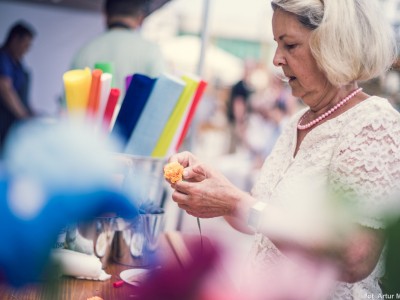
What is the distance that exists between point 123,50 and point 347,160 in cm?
176

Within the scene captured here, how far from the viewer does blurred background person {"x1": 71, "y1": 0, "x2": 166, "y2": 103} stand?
2670 mm

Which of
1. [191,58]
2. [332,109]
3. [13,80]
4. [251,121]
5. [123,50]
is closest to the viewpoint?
[332,109]

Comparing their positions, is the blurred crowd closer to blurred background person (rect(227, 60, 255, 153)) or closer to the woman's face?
blurred background person (rect(227, 60, 255, 153))

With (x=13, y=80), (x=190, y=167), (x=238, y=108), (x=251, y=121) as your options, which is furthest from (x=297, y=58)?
(x=238, y=108)

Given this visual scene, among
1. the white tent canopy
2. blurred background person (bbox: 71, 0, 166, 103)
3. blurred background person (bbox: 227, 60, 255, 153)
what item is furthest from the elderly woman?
the white tent canopy

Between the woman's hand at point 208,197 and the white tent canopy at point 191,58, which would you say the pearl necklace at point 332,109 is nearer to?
the woman's hand at point 208,197

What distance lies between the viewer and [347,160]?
3.86 feet

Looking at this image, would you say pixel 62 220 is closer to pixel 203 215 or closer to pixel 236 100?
pixel 203 215

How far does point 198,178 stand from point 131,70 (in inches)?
58.1

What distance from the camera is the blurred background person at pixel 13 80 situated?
4535 millimetres

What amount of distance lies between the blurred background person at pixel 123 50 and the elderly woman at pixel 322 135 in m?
1.28

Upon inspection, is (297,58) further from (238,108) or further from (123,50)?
(238,108)

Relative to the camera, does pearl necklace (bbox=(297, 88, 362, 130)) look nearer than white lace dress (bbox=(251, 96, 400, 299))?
No

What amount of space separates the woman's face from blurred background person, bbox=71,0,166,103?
4.19 feet
